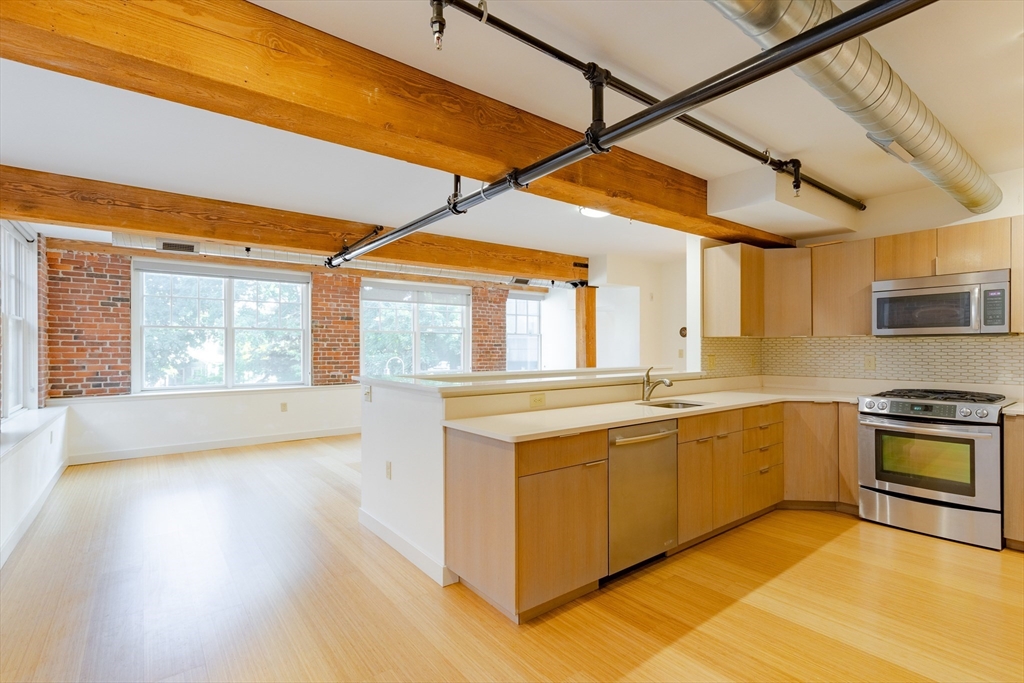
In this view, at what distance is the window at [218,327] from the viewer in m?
5.95

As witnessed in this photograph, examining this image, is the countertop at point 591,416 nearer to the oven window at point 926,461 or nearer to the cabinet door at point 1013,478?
the oven window at point 926,461

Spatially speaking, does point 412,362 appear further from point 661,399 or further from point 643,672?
point 643,672

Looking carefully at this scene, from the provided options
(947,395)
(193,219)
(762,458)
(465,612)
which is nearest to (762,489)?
(762,458)

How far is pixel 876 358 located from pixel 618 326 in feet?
11.6

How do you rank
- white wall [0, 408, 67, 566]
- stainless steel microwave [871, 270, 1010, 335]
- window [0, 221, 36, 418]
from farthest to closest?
window [0, 221, 36, 418], stainless steel microwave [871, 270, 1010, 335], white wall [0, 408, 67, 566]

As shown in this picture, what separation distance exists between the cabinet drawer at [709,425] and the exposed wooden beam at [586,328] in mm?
3641

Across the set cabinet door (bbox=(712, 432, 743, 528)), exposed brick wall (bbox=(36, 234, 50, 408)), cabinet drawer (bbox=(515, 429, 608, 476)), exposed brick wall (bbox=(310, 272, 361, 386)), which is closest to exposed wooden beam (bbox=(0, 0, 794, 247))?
cabinet drawer (bbox=(515, 429, 608, 476))

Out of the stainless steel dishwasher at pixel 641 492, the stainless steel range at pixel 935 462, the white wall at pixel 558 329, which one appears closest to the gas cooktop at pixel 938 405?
the stainless steel range at pixel 935 462

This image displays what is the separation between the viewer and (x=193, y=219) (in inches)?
155

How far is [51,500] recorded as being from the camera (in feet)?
13.5

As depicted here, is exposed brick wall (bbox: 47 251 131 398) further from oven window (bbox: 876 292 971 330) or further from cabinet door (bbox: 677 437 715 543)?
oven window (bbox: 876 292 971 330)

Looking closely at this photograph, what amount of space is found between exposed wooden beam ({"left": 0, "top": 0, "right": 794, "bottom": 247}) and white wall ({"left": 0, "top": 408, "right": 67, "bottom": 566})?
9.34 feet

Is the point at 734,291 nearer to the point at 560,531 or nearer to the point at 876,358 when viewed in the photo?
the point at 876,358

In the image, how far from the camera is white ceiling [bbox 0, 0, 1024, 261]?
178 cm
